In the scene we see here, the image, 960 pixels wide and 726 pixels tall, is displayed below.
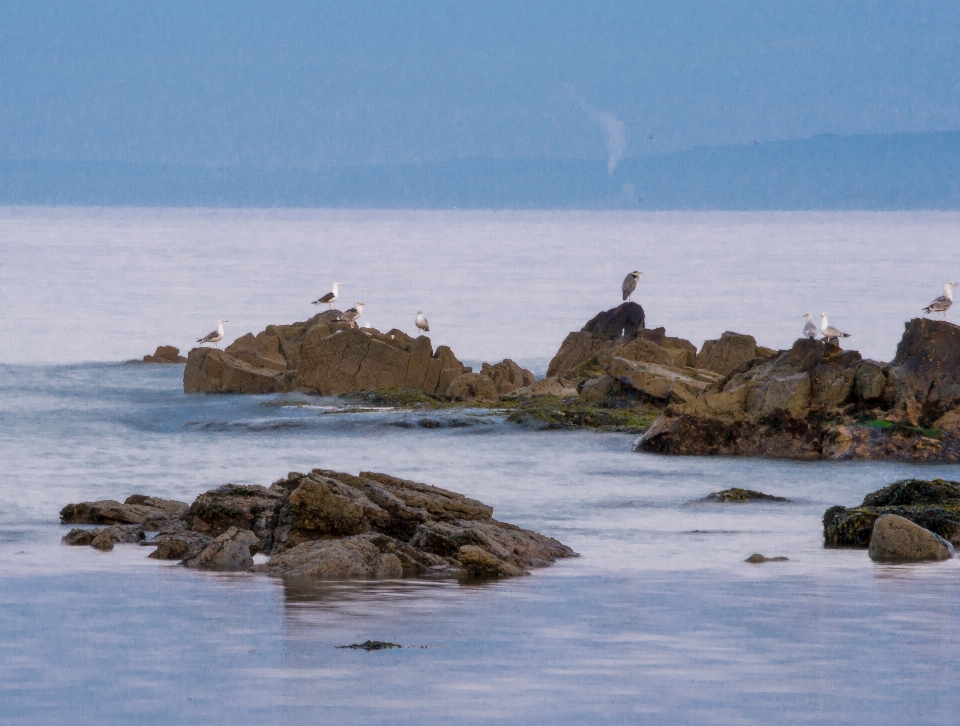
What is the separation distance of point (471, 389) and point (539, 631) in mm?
18821

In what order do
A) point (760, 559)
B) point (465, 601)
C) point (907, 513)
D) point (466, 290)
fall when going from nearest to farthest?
point (465, 601)
point (760, 559)
point (907, 513)
point (466, 290)

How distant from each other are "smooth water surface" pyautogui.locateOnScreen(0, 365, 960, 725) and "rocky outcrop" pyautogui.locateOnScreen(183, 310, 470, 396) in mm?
10823

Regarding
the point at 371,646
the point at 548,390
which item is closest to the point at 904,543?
the point at 371,646

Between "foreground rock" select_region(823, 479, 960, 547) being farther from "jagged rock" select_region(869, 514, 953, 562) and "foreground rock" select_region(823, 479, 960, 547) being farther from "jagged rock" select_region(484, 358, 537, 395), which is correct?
"jagged rock" select_region(484, 358, 537, 395)

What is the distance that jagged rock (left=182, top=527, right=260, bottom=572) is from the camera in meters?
14.5

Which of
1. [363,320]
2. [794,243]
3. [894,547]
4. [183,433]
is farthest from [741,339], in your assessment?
[794,243]

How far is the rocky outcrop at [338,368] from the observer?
1260 inches

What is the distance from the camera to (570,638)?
11891 mm

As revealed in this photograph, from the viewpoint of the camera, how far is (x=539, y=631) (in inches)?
476

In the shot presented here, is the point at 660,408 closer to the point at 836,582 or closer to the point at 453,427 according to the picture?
the point at 453,427

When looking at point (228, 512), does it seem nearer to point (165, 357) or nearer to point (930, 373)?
point (930, 373)

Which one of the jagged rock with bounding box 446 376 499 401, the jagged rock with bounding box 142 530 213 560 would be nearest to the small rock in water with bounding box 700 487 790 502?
the jagged rock with bounding box 142 530 213 560

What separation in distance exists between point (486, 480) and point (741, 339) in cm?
1077

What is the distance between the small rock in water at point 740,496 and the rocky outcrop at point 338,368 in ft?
39.4
